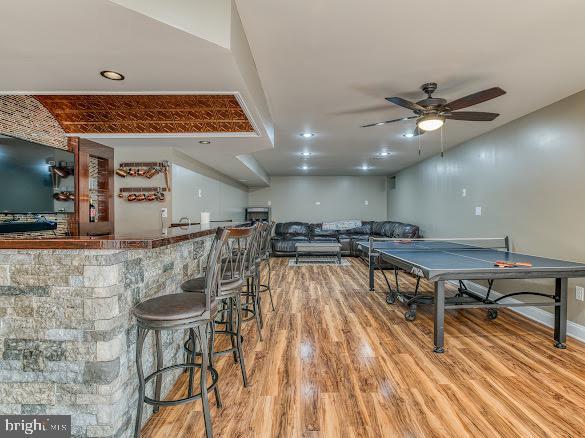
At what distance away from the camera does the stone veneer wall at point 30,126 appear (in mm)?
3479

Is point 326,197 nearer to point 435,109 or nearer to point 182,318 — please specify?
point 435,109

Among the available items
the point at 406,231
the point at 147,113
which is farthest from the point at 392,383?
the point at 406,231

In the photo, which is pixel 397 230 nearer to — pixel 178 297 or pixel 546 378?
pixel 546 378

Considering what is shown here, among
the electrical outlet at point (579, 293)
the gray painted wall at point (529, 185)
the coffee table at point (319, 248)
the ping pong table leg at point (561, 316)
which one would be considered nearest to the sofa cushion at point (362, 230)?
A: the coffee table at point (319, 248)

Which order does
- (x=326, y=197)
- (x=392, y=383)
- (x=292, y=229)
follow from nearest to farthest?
(x=392, y=383)
(x=292, y=229)
(x=326, y=197)

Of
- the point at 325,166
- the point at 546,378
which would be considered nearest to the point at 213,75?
the point at 546,378

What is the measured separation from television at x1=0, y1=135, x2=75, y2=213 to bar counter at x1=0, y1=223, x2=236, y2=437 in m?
2.20

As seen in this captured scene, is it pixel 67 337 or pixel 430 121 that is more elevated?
pixel 430 121

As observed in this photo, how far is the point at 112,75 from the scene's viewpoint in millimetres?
2250

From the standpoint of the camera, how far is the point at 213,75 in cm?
219

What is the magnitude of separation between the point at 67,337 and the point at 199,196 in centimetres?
410

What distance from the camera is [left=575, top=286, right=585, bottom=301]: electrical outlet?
304 centimetres

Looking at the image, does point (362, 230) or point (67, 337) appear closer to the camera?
point (67, 337)

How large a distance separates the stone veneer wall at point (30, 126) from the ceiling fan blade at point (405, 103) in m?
3.76
